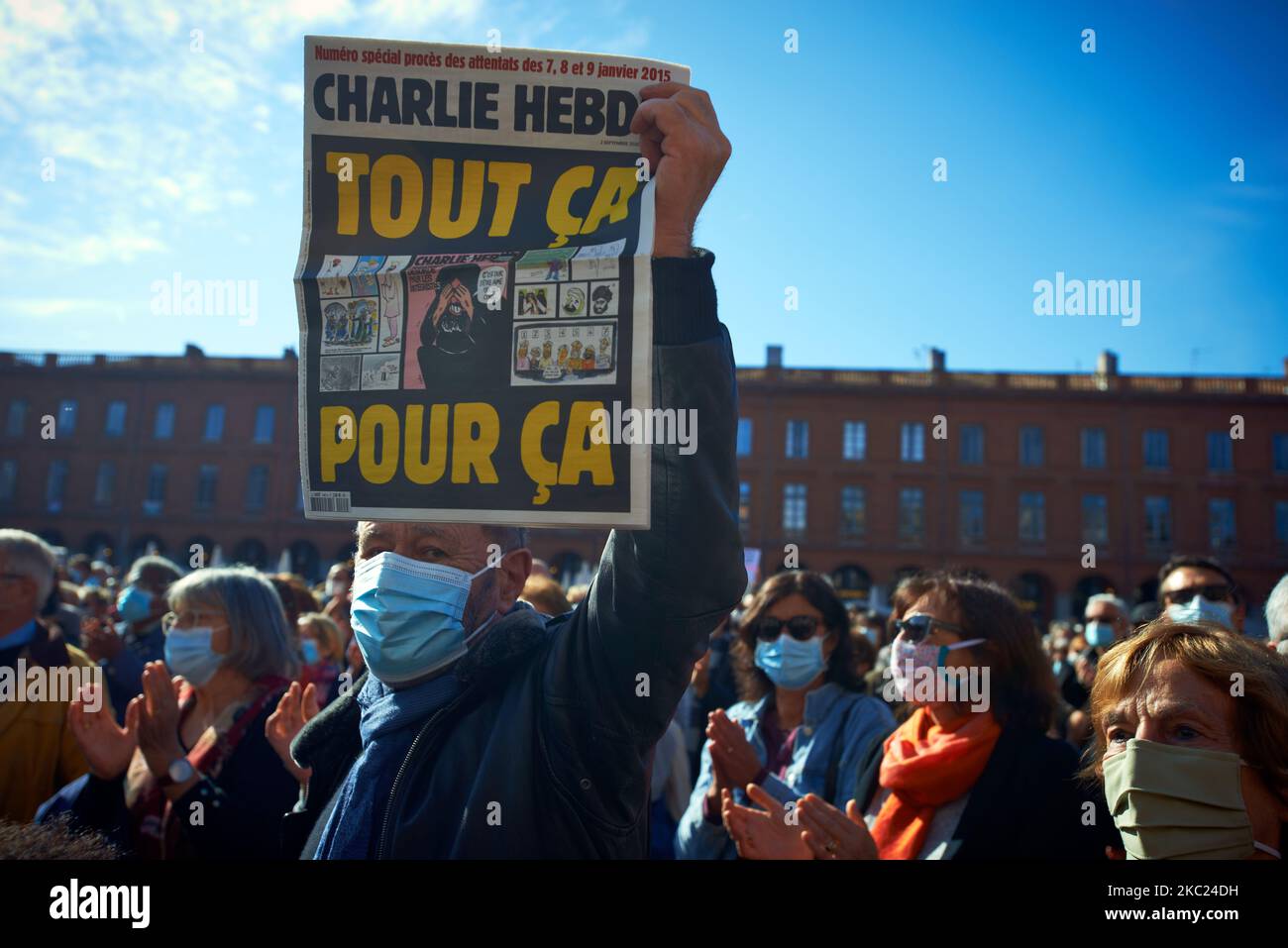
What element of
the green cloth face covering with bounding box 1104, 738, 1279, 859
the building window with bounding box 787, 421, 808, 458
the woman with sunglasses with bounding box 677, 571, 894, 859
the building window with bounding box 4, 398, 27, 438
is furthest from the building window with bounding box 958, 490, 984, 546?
the building window with bounding box 4, 398, 27, 438

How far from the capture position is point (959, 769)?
2686mm

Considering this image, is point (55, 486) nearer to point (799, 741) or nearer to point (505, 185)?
point (799, 741)

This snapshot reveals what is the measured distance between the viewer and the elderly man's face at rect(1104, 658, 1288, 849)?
1847 millimetres

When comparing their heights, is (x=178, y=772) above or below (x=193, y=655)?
below

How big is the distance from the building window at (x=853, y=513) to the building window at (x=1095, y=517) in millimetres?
9022

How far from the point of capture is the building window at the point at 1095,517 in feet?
119

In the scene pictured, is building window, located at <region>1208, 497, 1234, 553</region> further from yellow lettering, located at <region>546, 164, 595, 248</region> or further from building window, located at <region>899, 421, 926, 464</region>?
yellow lettering, located at <region>546, 164, 595, 248</region>

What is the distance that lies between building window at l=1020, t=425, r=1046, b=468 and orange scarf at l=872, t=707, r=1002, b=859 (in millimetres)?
37378

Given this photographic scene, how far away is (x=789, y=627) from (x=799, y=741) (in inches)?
19.6

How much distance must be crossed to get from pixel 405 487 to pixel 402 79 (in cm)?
88

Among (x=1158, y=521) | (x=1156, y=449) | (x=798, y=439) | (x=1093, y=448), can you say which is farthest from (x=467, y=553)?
(x=1156, y=449)
